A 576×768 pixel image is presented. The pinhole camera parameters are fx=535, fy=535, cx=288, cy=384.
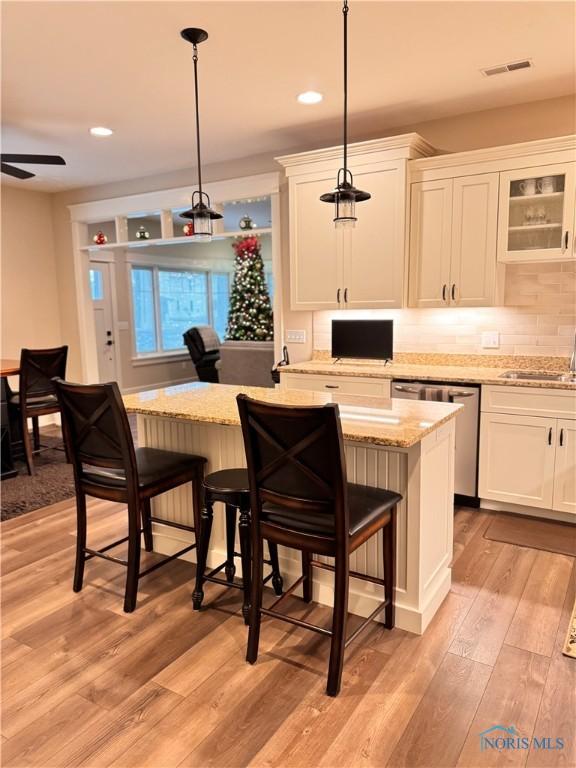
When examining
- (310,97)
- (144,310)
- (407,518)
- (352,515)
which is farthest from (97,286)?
(352,515)

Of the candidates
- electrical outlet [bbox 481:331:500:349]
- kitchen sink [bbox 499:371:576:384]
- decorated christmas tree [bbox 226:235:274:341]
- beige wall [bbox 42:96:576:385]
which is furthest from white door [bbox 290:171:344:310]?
decorated christmas tree [bbox 226:235:274:341]

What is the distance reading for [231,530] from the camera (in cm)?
258

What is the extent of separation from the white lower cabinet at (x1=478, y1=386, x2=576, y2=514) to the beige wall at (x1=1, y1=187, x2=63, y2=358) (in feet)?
17.5

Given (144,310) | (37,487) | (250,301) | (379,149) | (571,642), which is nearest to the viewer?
(571,642)

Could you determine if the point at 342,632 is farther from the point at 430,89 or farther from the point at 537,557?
the point at 430,89

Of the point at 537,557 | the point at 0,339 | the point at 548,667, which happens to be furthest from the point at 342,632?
the point at 0,339

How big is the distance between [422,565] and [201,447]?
1263mm

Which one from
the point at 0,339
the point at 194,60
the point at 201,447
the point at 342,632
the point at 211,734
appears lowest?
the point at 211,734

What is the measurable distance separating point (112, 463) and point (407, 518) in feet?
4.43

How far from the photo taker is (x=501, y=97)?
144 inches

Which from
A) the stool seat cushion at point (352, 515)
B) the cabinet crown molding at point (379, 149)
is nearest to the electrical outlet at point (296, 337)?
the cabinet crown molding at point (379, 149)

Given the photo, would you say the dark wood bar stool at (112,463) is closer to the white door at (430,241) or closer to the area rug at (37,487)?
the area rug at (37,487)

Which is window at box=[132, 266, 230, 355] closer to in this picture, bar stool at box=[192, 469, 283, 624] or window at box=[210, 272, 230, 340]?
window at box=[210, 272, 230, 340]

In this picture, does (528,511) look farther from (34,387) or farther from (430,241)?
(34,387)
